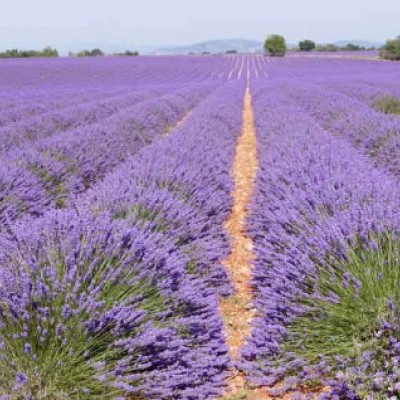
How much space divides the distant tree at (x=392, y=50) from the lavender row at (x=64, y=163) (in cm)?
4248

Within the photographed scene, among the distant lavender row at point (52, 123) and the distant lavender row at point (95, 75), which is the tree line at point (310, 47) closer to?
the distant lavender row at point (95, 75)

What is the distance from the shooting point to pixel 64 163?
544cm

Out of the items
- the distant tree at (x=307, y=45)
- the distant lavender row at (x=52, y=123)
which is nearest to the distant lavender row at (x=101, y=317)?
the distant lavender row at (x=52, y=123)

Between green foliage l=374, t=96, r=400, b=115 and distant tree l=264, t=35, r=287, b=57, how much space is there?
5127 cm

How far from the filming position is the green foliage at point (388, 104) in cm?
1114

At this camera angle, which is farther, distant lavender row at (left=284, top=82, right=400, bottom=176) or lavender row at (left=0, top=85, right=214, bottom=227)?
distant lavender row at (left=284, top=82, right=400, bottom=176)

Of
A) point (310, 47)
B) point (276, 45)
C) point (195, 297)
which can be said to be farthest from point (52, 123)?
point (310, 47)

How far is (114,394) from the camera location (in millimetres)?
1962

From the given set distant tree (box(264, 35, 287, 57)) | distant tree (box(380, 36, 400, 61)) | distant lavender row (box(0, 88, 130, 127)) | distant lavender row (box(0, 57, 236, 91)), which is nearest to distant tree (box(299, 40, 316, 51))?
distant tree (box(264, 35, 287, 57))

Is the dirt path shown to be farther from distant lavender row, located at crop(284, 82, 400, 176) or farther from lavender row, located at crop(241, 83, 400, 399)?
distant lavender row, located at crop(284, 82, 400, 176)

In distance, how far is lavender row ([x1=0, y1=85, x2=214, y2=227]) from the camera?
13.5 ft

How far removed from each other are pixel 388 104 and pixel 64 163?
8189mm

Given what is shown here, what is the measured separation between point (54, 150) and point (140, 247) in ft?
11.6

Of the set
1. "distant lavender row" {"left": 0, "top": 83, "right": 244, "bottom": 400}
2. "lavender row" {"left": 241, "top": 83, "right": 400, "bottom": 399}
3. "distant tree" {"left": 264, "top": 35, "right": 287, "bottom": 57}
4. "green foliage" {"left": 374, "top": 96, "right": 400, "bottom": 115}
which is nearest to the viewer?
"distant lavender row" {"left": 0, "top": 83, "right": 244, "bottom": 400}
